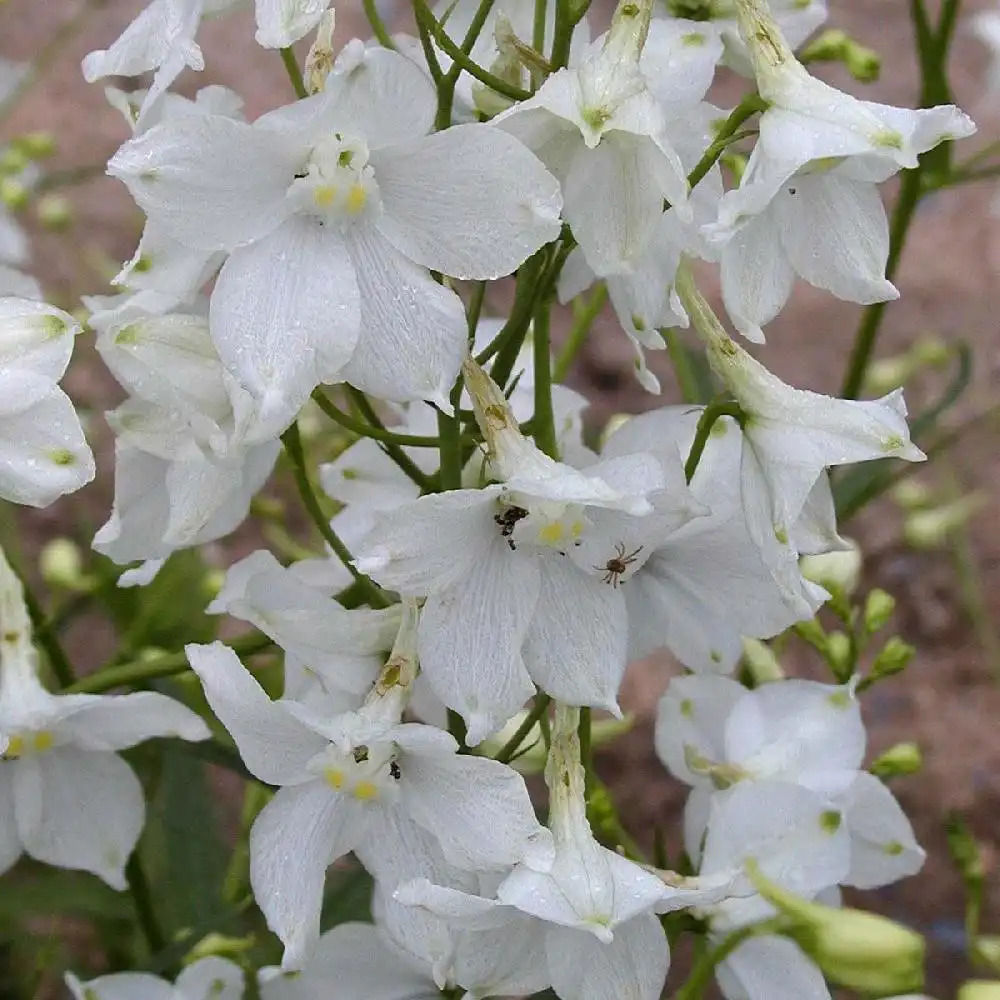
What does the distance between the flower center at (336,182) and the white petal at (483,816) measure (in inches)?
12.0

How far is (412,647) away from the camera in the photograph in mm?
833

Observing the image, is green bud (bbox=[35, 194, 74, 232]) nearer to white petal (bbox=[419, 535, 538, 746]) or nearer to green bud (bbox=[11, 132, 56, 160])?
green bud (bbox=[11, 132, 56, 160])

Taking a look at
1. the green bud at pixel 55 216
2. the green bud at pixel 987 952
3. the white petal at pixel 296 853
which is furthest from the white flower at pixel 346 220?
the green bud at pixel 55 216

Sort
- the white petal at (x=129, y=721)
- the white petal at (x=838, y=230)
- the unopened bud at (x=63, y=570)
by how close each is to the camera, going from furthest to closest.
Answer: the unopened bud at (x=63, y=570), the white petal at (x=129, y=721), the white petal at (x=838, y=230)

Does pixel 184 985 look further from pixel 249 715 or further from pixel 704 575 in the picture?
pixel 704 575

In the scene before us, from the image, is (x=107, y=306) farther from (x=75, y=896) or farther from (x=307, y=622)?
(x=75, y=896)

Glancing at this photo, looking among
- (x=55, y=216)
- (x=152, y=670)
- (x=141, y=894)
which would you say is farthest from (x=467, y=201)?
(x=55, y=216)

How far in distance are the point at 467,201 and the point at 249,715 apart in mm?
298

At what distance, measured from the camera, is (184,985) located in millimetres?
979

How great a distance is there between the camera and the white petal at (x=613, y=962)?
0.79 metres

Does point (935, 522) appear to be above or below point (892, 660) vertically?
below

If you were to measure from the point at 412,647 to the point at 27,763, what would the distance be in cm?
35

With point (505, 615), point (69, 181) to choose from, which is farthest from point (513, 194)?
point (69, 181)

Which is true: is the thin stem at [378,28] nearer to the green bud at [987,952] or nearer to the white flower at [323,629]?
the white flower at [323,629]
